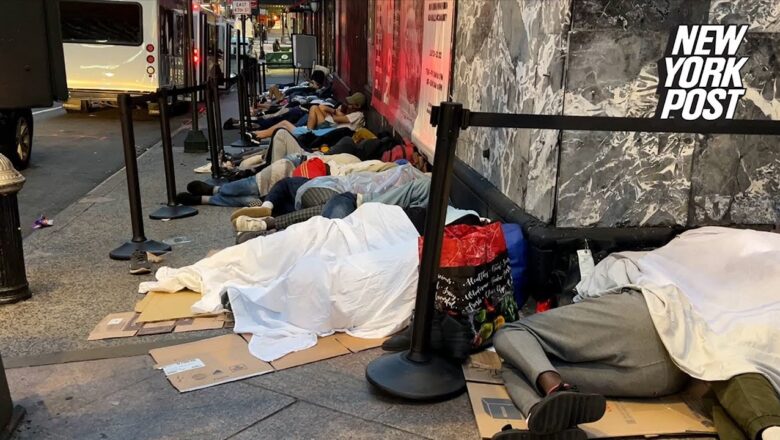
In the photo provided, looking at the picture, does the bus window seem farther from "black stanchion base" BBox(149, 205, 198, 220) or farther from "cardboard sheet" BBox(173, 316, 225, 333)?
"cardboard sheet" BBox(173, 316, 225, 333)

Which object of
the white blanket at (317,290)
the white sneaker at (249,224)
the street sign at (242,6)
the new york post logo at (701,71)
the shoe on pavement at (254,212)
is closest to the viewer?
the white blanket at (317,290)

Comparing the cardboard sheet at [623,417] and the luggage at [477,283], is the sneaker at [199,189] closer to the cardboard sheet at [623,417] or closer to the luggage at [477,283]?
the luggage at [477,283]

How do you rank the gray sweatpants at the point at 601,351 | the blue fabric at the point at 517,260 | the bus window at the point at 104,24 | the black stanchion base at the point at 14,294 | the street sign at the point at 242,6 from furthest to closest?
the street sign at the point at 242,6
the bus window at the point at 104,24
the black stanchion base at the point at 14,294
the blue fabric at the point at 517,260
the gray sweatpants at the point at 601,351

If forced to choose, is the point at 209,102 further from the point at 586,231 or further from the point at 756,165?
the point at 756,165

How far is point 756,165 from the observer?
380cm

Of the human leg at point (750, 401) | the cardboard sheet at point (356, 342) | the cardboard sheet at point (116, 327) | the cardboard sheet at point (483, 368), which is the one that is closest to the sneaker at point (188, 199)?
the cardboard sheet at point (116, 327)

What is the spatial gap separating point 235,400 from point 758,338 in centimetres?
207

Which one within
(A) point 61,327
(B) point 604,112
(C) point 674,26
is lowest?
(A) point 61,327

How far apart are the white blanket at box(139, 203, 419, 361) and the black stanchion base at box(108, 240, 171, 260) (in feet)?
3.60

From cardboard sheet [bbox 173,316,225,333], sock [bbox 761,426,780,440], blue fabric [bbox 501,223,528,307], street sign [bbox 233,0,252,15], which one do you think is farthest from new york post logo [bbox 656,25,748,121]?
street sign [bbox 233,0,252,15]

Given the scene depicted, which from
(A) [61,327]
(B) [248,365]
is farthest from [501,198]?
(A) [61,327]

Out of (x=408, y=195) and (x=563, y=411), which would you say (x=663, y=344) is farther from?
(x=408, y=195)

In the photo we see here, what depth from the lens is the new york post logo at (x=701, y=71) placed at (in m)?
3.58

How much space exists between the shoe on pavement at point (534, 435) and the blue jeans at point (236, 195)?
436 cm
